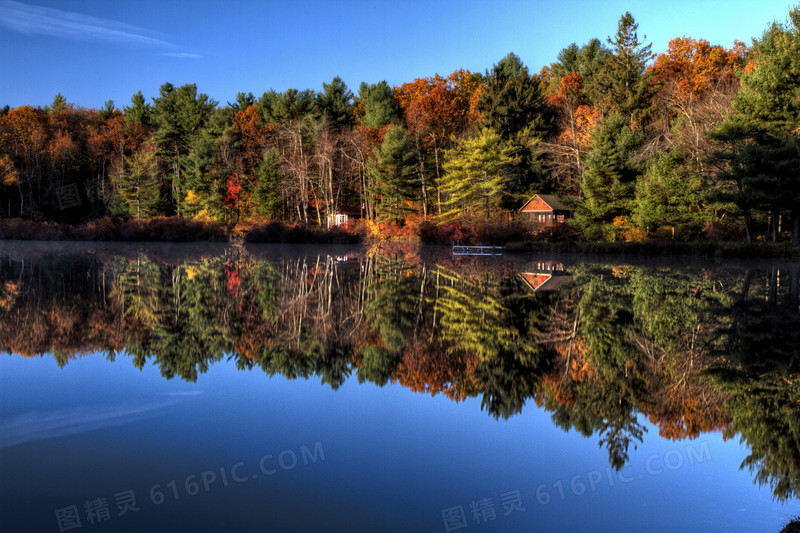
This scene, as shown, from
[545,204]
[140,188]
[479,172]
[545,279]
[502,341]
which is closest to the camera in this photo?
[502,341]

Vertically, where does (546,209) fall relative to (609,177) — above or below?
below

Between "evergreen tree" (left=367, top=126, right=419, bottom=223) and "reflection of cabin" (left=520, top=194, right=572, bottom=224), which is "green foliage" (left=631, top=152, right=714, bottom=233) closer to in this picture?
"reflection of cabin" (left=520, top=194, right=572, bottom=224)

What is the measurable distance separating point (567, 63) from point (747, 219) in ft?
142

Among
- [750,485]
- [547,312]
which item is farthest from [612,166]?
[750,485]

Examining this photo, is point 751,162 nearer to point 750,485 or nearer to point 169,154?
A: point 750,485

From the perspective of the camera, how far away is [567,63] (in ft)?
230

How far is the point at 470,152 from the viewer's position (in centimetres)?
4872

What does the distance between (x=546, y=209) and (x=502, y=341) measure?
43.2 metres

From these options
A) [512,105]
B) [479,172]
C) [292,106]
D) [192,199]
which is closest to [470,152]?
[479,172]

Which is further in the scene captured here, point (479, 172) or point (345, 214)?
point (345, 214)
